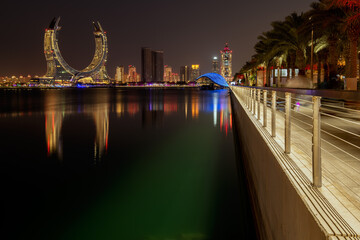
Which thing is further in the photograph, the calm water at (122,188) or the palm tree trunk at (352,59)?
the palm tree trunk at (352,59)

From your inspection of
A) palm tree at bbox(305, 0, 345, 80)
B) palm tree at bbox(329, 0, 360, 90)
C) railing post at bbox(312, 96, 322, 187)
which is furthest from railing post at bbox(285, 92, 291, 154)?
palm tree at bbox(305, 0, 345, 80)

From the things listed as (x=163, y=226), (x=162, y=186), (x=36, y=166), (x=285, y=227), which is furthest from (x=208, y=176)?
(x=285, y=227)

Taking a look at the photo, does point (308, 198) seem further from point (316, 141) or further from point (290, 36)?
point (290, 36)

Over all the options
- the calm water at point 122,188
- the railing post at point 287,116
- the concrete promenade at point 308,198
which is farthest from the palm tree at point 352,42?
the railing post at point 287,116

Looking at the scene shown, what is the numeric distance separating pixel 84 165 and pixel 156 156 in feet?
9.10

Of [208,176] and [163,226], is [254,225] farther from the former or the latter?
[208,176]

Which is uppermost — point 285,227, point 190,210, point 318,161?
point 318,161

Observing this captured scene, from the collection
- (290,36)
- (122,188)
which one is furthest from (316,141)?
(290,36)

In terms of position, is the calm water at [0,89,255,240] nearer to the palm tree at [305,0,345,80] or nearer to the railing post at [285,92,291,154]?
the railing post at [285,92,291,154]

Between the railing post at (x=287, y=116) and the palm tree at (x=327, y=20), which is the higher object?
the palm tree at (x=327, y=20)

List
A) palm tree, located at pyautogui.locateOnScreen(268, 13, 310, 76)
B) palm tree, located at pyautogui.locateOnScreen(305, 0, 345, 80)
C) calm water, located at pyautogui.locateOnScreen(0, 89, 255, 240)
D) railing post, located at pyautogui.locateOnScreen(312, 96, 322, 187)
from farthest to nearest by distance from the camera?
palm tree, located at pyautogui.locateOnScreen(268, 13, 310, 76) → palm tree, located at pyautogui.locateOnScreen(305, 0, 345, 80) → calm water, located at pyautogui.locateOnScreen(0, 89, 255, 240) → railing post, located at pyautogui.locateOnScreen(312, 96, 322, 187)

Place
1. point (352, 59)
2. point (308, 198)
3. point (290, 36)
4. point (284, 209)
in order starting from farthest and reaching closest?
point (290, 36), point (352, 59), point (284, 209), point (308, 198)

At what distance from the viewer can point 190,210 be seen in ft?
24.9

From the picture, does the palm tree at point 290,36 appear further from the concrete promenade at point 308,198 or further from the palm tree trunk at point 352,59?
the concrete promenade at point 308,198
